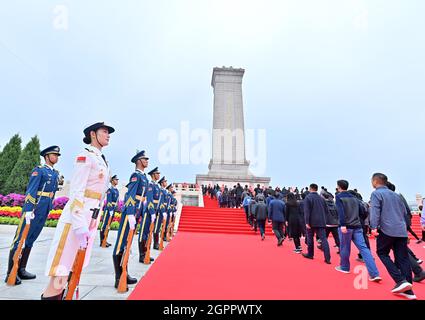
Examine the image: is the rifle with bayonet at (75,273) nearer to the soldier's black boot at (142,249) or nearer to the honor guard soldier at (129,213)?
the honor guard soldier at (129,213)

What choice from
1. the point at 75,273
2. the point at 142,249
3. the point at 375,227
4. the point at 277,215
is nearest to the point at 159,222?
the point at 142,249

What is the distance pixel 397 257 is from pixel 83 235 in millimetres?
4171

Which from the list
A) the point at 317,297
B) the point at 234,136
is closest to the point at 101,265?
the point at 317,297

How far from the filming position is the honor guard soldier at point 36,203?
12.4 ft

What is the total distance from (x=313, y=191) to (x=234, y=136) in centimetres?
2222

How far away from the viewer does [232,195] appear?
18.4 m

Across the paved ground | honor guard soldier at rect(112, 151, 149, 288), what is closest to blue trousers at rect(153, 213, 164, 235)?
the paved ground

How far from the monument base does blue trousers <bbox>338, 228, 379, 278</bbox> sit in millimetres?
21164

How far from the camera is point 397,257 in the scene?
3740mm

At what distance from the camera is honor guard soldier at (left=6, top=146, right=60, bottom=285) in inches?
149

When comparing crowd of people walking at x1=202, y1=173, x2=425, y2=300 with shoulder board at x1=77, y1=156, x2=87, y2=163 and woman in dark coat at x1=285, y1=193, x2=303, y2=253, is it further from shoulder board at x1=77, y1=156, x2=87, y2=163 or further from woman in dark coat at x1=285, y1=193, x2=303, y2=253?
shoulder board at x1=77, y1=156, x2=87, y2=163

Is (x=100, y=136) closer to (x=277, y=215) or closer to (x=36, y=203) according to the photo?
(x=36, y=203)

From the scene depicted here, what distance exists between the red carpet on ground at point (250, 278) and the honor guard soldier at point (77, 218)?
1119 millimetres
